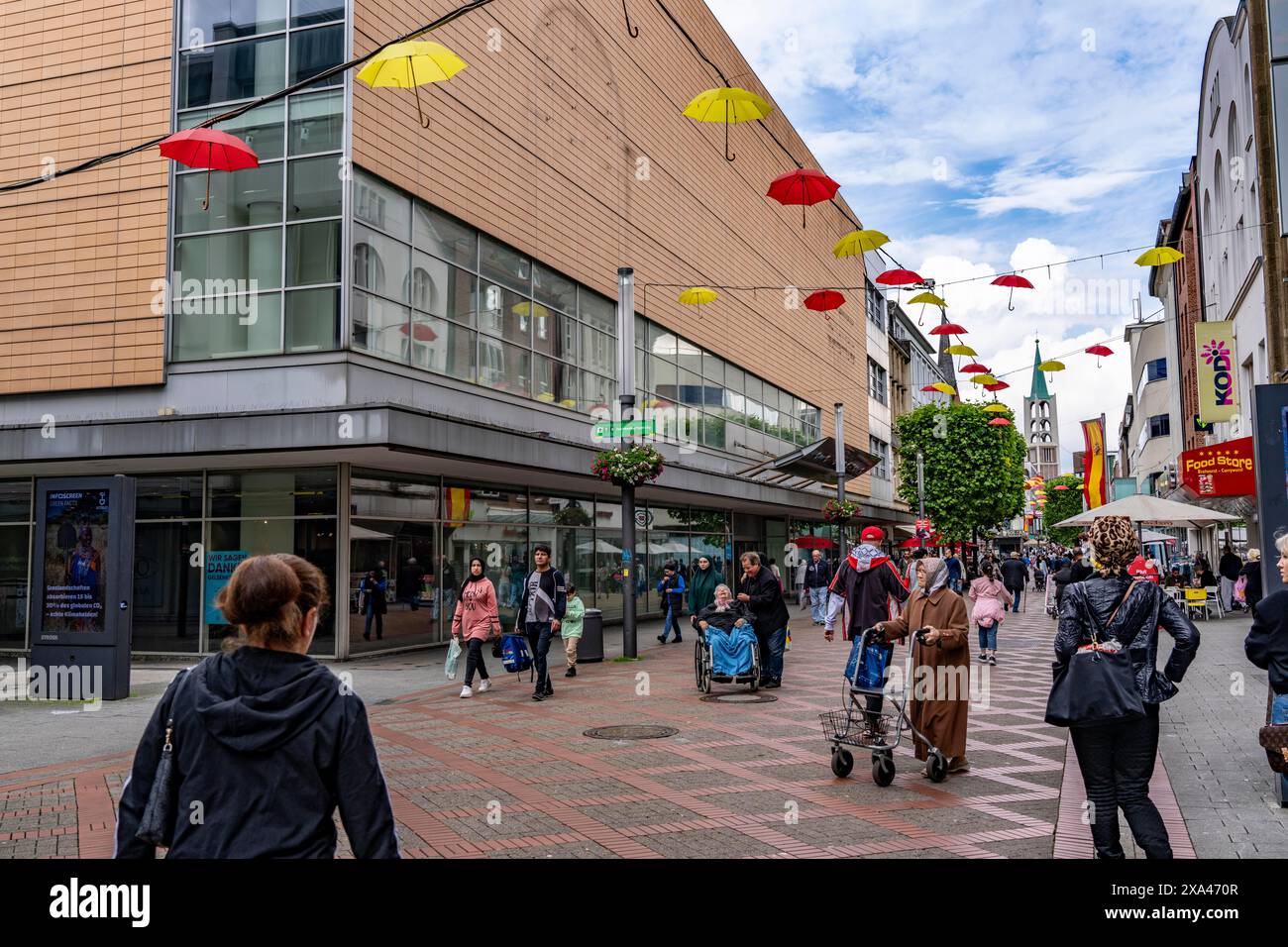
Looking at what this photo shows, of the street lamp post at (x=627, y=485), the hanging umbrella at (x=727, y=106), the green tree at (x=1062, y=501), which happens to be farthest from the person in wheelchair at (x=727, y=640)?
the green tree at (x=1062, y=501)

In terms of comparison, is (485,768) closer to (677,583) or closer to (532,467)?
(532,467)

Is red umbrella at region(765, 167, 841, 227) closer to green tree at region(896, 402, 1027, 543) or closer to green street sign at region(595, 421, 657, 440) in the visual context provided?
green street sign at region(595, 421, 657, 440)

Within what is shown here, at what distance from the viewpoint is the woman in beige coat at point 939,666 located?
8.22m

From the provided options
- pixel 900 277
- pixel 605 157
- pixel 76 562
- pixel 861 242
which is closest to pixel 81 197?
pixel 76 562

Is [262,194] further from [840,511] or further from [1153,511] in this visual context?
[840,511]

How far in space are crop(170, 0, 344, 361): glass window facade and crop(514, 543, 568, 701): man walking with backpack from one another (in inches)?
229

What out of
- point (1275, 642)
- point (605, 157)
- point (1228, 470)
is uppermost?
point (605, 157)

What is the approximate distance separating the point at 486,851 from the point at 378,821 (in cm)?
376

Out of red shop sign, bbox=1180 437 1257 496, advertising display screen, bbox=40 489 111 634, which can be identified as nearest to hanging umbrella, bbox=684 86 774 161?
advertising display screen, bbox=40 489 111 634

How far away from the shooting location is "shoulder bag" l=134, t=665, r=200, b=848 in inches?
104

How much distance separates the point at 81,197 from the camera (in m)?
17.8

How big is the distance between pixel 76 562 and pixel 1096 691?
1199 cm

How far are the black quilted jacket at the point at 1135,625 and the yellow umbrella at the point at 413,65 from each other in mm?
8337
